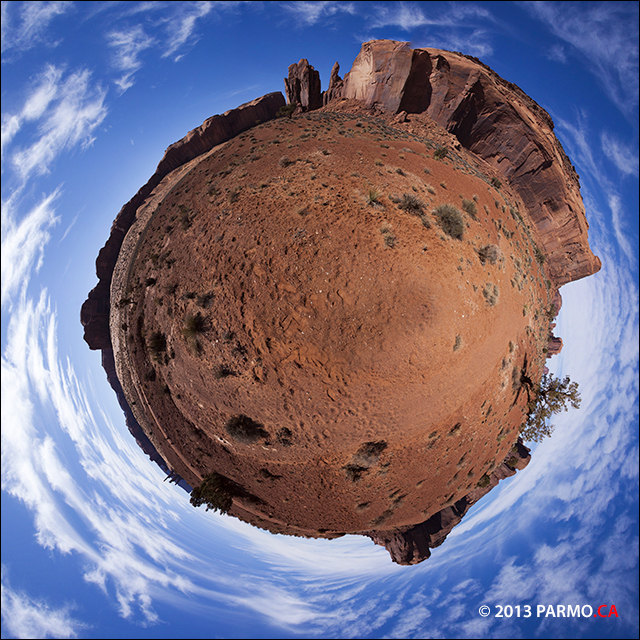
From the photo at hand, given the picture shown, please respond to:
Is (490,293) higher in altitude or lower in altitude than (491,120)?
lower

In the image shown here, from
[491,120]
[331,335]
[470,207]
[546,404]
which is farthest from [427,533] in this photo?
[491,120]

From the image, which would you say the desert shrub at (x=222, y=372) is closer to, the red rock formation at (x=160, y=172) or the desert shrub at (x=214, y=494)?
the desert shrub at (x=214, y=494)

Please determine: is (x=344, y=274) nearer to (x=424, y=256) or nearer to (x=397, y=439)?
(x=424, y=256)

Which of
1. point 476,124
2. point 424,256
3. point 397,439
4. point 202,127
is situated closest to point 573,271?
point 476,124

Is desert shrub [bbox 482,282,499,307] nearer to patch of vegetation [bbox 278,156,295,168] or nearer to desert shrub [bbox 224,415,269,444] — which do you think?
patch of vegetation [bbox 278,156,295,168]

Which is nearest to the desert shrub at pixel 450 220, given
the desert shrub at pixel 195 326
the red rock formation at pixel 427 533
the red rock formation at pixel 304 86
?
the desert shrub at pixel 195 326

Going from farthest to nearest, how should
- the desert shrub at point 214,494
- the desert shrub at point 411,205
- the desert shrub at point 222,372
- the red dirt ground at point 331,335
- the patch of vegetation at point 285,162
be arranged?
the patch of vegetation at point 285,162, the desert shrub at point 214,494, the desert shrub at point 411,205, the desert shrub at point 222,372, the red dirt ground at point 331,335

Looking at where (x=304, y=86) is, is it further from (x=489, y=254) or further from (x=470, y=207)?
(x=489, y=254)
